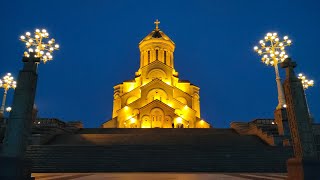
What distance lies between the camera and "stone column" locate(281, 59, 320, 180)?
→ 5.86 metres

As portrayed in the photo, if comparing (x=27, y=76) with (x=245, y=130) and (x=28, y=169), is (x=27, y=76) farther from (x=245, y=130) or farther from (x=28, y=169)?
(x=245, y=130)

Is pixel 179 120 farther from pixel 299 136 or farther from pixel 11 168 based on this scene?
pixel 11 168

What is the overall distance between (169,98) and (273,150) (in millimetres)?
27490

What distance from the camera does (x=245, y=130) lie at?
22.3 m

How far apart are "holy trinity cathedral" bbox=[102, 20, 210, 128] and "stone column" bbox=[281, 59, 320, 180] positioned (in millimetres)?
26331

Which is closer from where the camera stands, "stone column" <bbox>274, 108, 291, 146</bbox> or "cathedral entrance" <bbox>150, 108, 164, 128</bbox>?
"stone column" <bbox>274, 108, 291, 146</bbox>

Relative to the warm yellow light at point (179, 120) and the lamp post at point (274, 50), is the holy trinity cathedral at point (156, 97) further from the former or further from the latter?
the lamp post at point (274, 50)

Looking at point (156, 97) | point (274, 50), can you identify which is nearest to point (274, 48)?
point (274, 50)

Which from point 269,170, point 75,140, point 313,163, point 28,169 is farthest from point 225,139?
point 28,169

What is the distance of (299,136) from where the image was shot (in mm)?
6230

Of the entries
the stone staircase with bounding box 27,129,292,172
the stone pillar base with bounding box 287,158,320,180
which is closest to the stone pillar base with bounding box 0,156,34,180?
the stone pillar base with bounding box 287,158,320,180

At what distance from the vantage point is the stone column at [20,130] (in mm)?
5699

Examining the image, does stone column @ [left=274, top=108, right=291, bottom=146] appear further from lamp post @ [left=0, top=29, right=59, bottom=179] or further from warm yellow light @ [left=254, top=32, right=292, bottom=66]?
lamp post @ [left=0, top=29, right=59, bottom=179]

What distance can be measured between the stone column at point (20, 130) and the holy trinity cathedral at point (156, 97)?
1070 inches
